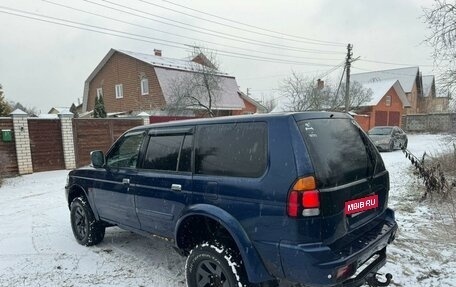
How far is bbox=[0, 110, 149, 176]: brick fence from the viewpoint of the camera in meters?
10.6

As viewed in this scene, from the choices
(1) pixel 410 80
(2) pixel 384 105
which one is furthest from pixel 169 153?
(1) pixel 410 80

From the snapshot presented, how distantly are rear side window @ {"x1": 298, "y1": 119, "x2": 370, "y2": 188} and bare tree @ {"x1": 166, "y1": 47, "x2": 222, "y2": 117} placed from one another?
53.6 feet

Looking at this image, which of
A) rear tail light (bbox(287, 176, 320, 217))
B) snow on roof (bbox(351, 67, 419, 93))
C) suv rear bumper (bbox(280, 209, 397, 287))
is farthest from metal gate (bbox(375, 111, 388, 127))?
rear tail light (bbox(287, 176, 320, 217))

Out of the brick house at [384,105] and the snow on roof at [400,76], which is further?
the snow on roof at [400,76]

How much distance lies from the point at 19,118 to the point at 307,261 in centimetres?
1143

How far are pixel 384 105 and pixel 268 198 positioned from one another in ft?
113

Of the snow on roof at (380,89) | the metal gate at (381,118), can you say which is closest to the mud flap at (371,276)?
the snow on roof at (380,89)

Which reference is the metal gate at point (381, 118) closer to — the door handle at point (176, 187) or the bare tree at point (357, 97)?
the bare tree at point (357, 97)

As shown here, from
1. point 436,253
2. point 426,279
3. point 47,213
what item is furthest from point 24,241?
point 436,253

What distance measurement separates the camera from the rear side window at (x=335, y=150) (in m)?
2.39

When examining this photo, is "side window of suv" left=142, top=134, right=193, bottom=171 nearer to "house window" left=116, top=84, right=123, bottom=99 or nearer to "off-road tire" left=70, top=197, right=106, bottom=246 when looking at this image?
"off-road tire" left=70, top=197, right=106, bottom=246

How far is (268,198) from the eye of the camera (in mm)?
2396

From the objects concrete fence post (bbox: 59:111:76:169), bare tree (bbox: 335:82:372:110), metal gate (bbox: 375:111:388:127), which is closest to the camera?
concrete fence post (bbox: 59:111:76:169)

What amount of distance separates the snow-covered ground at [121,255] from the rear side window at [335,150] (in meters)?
1.46
